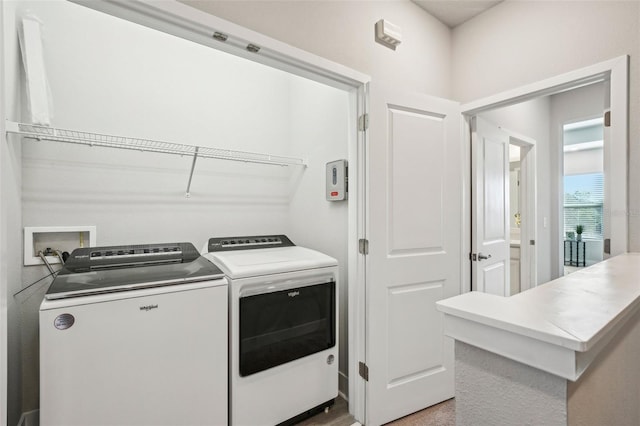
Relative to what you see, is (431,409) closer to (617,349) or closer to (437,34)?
(617,349)

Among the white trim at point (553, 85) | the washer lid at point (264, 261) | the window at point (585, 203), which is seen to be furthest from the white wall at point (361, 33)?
the window at point (585, 203)

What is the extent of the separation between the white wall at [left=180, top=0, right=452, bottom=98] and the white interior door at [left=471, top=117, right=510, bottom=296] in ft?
1.60

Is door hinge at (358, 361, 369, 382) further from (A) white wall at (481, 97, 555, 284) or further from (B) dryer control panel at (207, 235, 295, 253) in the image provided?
(A) white wall at (481, 97, 555, 284)

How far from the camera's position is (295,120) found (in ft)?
8.43

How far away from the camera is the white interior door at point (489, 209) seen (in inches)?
84.1

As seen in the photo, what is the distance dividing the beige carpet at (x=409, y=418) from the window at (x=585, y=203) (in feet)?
18.0

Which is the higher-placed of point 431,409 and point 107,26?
point 107,26

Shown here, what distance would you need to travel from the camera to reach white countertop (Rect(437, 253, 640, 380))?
0.55 metres

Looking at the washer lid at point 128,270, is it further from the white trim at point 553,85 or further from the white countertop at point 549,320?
the white trim at point 553,85

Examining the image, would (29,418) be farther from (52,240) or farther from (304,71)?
(304,71)

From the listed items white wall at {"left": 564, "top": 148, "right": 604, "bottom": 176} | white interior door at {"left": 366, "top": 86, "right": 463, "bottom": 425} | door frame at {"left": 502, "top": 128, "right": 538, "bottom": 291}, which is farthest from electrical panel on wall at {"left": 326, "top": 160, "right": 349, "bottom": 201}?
white wall at {"left": 564, "top": 148, "right": 604, "bottom": 176}

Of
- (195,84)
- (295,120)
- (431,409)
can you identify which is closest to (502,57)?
(295,120)

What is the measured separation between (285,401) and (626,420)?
1.41 m

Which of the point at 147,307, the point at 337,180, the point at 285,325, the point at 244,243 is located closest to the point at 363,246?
the point at 337,180
